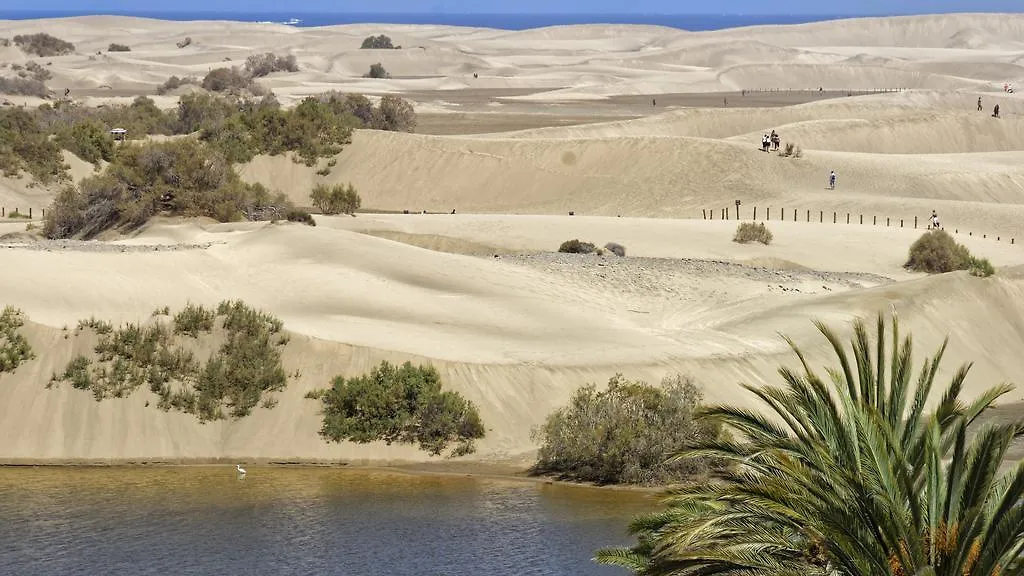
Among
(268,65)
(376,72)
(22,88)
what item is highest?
(268,65)

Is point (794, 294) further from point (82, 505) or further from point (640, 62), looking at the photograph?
point (640, 62)

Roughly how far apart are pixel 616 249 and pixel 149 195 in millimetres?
13438

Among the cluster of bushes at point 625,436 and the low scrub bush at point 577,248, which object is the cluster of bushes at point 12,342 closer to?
the cluster of bushes at point 625,436

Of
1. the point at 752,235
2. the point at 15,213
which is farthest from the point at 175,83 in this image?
the point at 752,235

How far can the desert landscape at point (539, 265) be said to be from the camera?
26922 millimetres

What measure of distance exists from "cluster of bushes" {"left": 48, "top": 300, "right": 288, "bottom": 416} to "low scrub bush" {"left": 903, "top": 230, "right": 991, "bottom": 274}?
2256 cm

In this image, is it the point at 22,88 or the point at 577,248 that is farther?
the point at 22,88

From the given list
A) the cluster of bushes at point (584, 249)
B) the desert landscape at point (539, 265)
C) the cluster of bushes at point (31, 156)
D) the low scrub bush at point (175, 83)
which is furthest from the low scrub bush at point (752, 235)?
the low scrub bush at point (175, 83)

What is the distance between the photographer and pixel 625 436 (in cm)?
2427

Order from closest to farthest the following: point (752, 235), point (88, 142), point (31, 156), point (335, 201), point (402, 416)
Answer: point (402, 416) → point (752, 235) → point (335, 201) → point (31, 156) → point (88, 142)

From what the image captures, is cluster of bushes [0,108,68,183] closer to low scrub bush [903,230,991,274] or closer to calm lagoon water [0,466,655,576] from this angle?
low scrub bush [903,230,991,274]

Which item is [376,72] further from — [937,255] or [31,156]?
[937,255]

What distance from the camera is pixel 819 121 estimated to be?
80.6 meters

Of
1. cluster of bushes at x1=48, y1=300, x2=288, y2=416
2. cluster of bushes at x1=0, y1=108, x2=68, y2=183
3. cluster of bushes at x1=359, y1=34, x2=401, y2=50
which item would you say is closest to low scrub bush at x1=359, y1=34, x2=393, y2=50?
cluster of bushes at x1=359, y1=34, x2=401, y2=50
